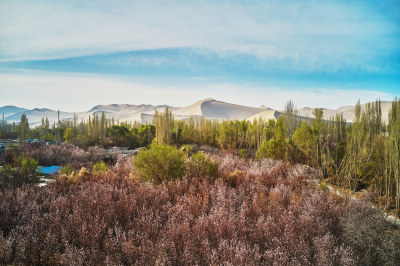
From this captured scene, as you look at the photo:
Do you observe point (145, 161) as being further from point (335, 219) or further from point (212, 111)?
point (212, 111)

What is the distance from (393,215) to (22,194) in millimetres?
8644

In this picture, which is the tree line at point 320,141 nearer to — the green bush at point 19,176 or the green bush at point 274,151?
the green bush at point 274,151

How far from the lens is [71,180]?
23.7 ft

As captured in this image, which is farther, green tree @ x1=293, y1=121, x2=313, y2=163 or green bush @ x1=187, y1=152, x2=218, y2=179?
green tree @ x1=293, y1=121, x2=313, y2=163

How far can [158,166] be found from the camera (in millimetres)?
7316

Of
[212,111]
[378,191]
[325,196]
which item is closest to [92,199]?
[325,196]

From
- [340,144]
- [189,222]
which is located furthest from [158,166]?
[340,144]

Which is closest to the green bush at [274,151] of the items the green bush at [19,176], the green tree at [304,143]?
the green tree at [304,143]

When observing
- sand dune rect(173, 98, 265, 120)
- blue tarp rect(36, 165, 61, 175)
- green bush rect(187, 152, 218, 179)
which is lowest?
blue tarp rect(36, 165, 61, 175)

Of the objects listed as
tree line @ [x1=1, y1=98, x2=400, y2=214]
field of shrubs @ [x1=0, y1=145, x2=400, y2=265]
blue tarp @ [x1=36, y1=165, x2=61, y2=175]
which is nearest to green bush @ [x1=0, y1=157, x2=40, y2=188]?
blue tarp @ [x1=36, y1=165, x2=61, y2=175]

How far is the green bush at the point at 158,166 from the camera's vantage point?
7254 mm

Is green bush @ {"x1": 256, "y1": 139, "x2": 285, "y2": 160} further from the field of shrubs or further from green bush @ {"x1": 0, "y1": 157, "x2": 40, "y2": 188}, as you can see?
green bush @ {"x1": 0, "y1": 157, "x2": 40, "y2": 188}

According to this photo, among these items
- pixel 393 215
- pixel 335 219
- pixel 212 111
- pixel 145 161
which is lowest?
pixel 393 215

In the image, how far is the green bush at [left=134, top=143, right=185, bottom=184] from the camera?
7254mm
